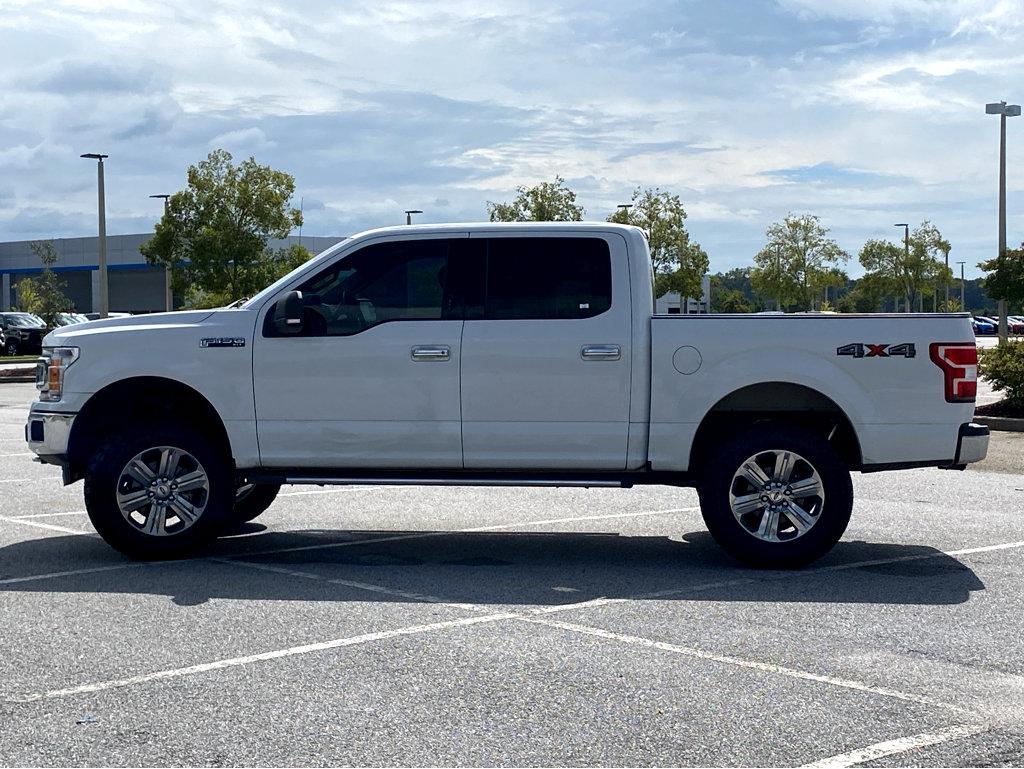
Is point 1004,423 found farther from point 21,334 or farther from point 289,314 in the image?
point 21,334

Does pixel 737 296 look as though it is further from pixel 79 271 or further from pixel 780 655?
pixel 780 655

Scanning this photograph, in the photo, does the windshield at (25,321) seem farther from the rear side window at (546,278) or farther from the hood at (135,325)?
the rear side window at (546,278)

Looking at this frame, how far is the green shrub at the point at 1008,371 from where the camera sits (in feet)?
63.5

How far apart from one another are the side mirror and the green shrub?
12853mm

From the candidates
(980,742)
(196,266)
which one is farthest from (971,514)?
(196,266)

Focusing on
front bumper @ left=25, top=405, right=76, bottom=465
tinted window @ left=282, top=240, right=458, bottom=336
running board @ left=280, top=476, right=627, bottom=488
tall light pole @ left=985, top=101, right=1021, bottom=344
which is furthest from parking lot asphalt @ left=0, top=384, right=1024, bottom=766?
tall light pole @ left=985, top=101, right=1021, bottom=344

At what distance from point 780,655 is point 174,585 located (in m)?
3.68

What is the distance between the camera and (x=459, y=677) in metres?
5.83

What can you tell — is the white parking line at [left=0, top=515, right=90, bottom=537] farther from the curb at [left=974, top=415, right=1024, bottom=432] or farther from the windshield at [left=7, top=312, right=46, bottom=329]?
the windshield at [left=7, top=312, right=46, bottom=329]

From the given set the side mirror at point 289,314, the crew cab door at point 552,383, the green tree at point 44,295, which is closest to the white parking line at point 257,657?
the crew cab door at point 552,383

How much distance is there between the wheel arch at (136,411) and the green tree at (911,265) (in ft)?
255

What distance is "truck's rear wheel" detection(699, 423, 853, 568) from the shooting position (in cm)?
848

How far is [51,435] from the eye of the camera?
8.98 m

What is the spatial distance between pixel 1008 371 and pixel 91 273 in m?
89.4
